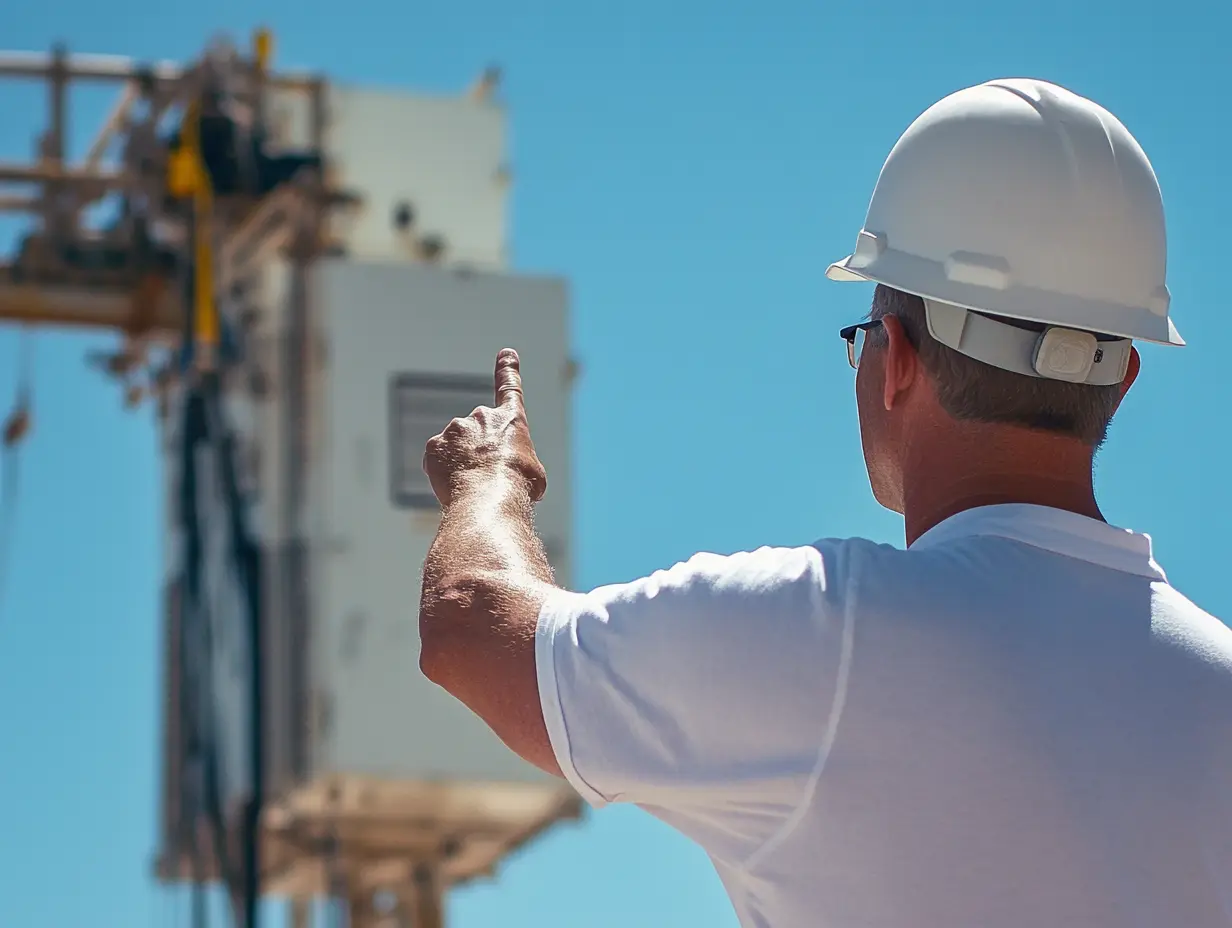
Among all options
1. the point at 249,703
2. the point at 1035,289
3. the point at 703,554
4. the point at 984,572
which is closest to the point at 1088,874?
the point at 984,572

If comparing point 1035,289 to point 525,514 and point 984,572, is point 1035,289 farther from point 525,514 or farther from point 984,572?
point 525,514

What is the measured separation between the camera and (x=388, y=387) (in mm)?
12891

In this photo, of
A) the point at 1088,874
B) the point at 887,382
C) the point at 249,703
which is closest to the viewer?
the point at 1088,874

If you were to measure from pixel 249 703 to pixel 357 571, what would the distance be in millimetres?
1006

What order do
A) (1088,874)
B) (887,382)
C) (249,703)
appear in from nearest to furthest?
(1088,874) → (887,382) → (249,703)

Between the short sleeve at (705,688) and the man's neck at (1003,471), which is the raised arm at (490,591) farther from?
the man's neck at (1003,471)

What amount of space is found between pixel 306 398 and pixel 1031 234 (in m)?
11.4

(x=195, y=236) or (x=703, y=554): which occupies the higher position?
(x=195, y=236)

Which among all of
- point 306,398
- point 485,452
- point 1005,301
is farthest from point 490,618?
point 306,398

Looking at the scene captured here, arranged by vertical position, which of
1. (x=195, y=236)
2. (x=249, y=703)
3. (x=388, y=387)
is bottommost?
(x=249, y=703)

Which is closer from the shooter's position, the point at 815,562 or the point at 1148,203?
the point at 815,562

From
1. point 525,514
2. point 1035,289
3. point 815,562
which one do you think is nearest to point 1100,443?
point 1035,289

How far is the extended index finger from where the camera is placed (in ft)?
6.95

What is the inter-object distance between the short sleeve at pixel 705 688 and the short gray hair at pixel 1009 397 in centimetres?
24
